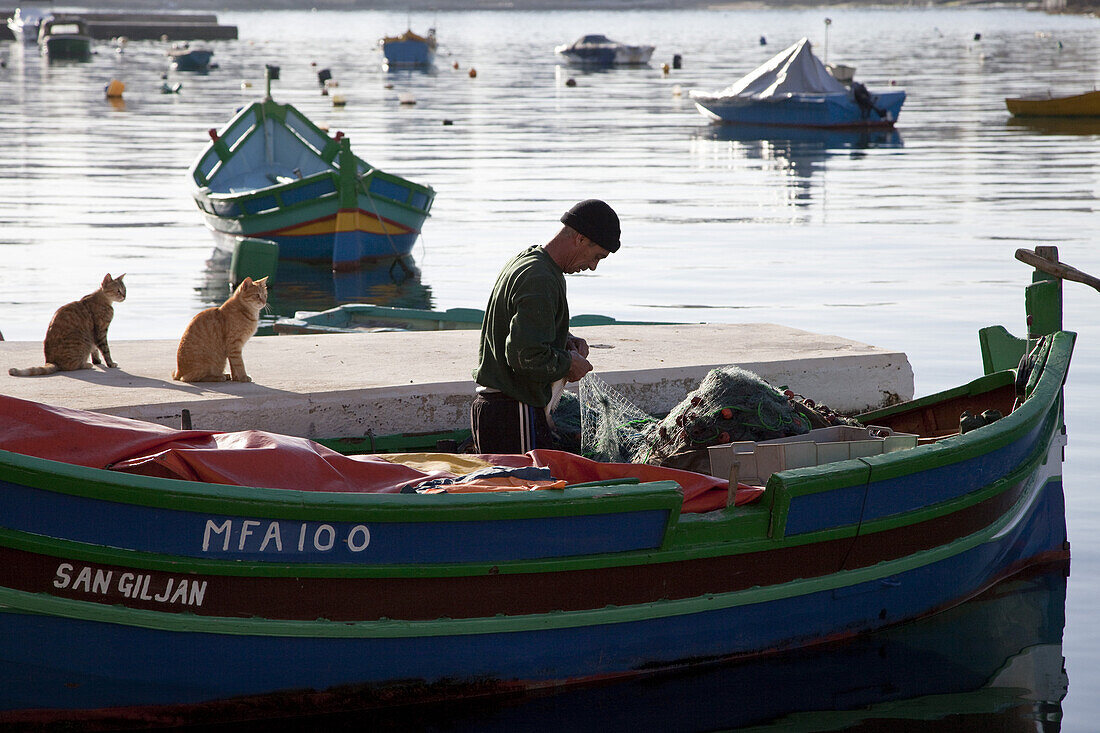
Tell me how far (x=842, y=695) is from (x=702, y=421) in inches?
56.7

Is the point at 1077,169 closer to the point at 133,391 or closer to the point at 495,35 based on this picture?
the point at 133,391

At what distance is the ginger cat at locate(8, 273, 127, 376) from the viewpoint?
793 cm

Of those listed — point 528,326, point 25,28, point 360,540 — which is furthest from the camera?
point 25,28

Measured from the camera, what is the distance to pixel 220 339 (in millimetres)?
7719

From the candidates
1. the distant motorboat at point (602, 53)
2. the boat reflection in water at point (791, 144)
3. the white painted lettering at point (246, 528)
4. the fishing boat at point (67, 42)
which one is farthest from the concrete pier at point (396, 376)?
the fishing boat at point (67, 42)

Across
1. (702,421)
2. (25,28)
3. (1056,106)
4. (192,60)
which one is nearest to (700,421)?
(702,421)

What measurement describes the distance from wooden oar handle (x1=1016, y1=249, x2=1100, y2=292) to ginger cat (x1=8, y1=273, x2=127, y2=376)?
535 cm

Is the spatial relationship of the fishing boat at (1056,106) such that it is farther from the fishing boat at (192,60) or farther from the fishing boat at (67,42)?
the fishing boat at (67,42)

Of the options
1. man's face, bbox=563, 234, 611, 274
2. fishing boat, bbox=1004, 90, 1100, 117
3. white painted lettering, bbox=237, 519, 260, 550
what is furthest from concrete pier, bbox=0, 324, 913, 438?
fishing boat, bbox=1004, 90, 1100, 117

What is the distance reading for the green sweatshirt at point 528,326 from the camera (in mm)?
5770

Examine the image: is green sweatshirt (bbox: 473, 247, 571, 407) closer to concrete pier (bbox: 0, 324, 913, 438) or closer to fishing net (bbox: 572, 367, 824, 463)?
fishing net (bbox: 572, 367, 824, 463)

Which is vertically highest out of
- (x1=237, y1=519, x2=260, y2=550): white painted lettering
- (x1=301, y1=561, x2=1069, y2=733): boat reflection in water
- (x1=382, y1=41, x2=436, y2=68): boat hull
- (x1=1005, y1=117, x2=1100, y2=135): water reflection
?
(x1=382, y1=41, x2=436, y2=68): boat hull

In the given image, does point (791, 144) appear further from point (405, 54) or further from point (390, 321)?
point (405, 54)

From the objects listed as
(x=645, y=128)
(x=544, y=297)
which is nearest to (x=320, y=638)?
(x=544, y=297)
